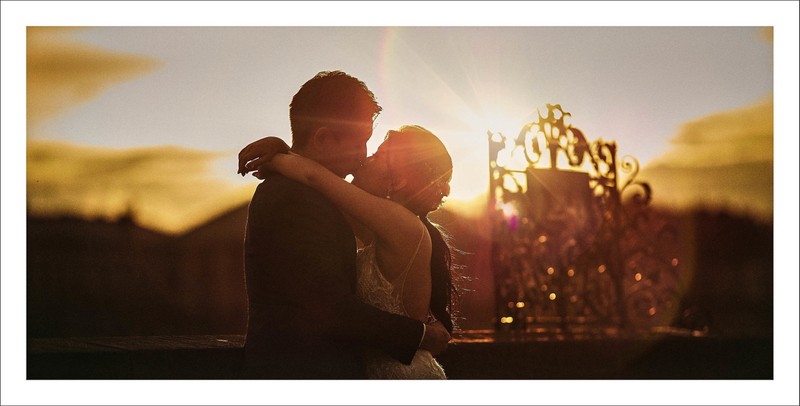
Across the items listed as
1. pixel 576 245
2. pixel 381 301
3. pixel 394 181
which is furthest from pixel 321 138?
pixel 576 245

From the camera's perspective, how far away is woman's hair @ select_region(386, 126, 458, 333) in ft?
17.5

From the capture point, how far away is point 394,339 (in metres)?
4.94

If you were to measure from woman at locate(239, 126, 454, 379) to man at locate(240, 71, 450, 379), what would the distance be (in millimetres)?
109

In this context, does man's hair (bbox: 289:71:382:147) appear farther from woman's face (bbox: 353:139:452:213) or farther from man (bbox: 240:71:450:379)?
woman's face (bbox: 353:139:452:213)

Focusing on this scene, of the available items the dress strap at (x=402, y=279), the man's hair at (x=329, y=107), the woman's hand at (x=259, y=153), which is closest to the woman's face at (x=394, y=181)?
the man's hair at (x=329, y=107)

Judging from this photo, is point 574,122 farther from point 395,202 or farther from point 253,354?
point 253,354

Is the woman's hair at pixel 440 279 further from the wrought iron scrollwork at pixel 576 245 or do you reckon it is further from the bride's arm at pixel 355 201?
the wrought iron scrollwork at pixel 576 245

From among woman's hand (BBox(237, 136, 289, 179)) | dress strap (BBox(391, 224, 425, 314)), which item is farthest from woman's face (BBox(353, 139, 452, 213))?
woman's hand (BBox(237, 136, 289, 179))

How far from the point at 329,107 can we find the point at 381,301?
1.06m

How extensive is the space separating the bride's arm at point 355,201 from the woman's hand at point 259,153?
35 mm

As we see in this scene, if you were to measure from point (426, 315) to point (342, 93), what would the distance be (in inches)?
50.3

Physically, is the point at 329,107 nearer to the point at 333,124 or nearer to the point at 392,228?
the point at 333,124

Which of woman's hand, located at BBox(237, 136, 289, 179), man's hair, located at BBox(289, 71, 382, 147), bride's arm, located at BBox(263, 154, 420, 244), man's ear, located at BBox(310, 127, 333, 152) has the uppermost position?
man's hair, located at BBox(289, 71, 382, 147)

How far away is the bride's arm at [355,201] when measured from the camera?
4980 mm
